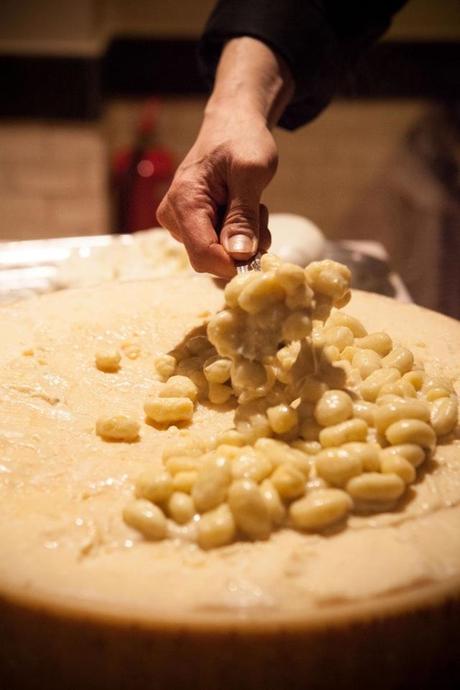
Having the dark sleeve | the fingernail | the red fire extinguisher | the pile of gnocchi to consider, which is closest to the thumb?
the fingernail

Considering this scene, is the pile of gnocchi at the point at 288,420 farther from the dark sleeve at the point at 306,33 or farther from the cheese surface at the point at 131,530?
the dark sleeve at the point at 306,33

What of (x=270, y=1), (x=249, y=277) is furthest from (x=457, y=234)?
(x=249, y=277)

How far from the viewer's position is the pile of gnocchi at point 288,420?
26.9 inches

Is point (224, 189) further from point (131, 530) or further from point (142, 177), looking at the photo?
point (142, 177)

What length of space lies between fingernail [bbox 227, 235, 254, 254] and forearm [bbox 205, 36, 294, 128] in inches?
10.6

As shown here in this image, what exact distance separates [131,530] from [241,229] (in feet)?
1.59

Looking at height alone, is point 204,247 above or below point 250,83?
below

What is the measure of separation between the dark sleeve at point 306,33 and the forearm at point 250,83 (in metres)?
0.02

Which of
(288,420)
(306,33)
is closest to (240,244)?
(288,420)

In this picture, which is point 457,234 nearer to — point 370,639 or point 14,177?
point 14,177

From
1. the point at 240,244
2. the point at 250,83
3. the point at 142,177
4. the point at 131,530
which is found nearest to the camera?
the point at 131,530

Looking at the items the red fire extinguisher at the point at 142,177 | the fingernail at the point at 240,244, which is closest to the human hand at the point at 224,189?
the fingernail at the point at 240,244

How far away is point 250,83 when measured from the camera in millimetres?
1289

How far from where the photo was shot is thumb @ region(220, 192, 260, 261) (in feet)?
3.35
